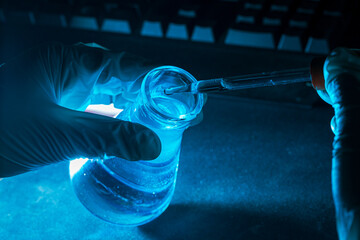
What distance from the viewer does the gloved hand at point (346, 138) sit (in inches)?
12.6

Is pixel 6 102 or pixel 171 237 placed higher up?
pixel 6 102

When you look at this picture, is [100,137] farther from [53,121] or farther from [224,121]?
[224,121]

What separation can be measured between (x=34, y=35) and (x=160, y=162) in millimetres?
477

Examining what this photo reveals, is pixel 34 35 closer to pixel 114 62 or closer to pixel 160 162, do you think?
pixel 114 62

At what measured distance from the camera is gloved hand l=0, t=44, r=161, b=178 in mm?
465

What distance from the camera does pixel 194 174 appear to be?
1.94 ft

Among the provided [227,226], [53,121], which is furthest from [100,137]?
[227,226]

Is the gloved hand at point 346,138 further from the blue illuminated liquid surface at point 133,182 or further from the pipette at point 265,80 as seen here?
the blue illuminated liquid surface at point 133,182

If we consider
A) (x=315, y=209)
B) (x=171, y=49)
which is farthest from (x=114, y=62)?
(x=315, y=209)

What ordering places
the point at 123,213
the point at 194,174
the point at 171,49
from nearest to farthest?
the point at 123,213 < the point at 194,174 < the point at 171,49

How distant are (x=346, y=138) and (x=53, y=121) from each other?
0.34 meters

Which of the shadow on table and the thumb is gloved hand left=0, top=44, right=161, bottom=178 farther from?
the shadow on table

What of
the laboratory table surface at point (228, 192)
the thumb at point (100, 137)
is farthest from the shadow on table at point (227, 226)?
the thumb at point (100, 137)

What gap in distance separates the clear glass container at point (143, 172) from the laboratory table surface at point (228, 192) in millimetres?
50
